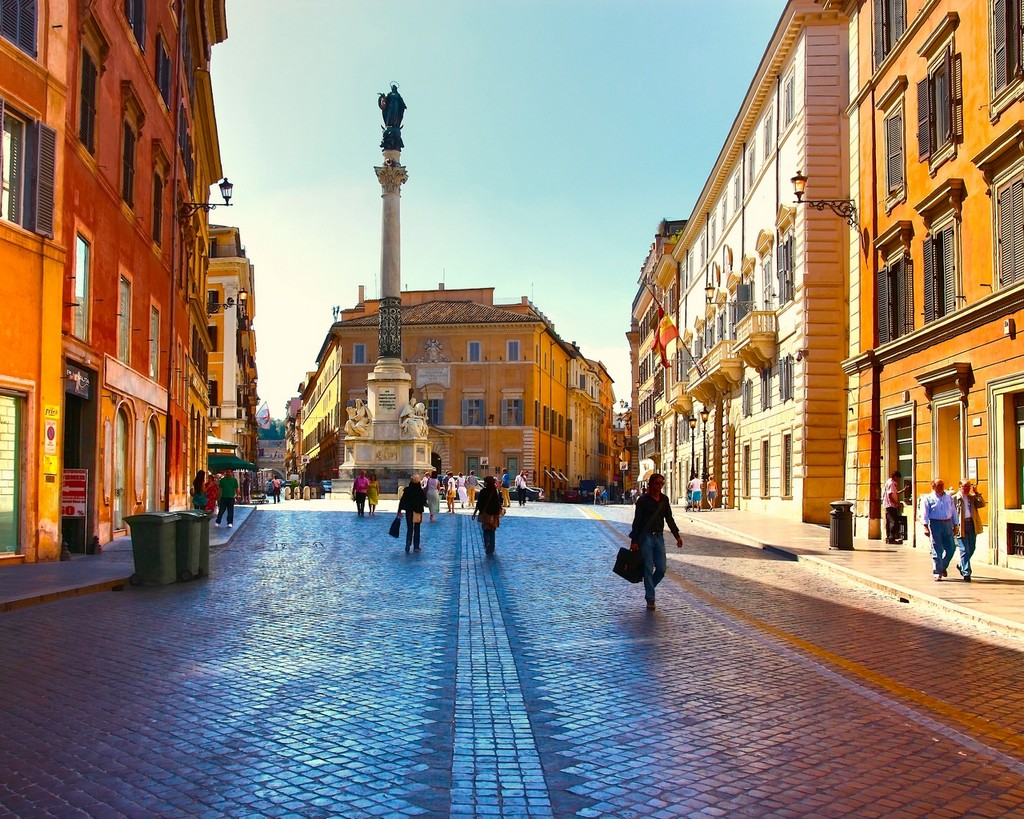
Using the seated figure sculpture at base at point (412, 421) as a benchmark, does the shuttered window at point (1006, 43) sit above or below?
above

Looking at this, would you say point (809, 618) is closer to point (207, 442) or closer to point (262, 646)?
point (262, 646)

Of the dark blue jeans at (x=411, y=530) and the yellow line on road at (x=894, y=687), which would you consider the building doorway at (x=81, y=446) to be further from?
the yellow line on road at (x=894, y=687)

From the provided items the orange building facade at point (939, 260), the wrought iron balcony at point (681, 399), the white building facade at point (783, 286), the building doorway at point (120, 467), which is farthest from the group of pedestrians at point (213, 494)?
the wrought iron balcony at point (681, 399)

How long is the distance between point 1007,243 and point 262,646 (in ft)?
45.2

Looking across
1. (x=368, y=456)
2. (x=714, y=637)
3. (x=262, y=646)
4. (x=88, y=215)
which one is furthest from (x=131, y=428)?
(x=368, y=456)

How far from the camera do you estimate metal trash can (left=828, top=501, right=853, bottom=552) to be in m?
21.3

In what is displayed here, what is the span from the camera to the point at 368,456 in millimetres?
50312

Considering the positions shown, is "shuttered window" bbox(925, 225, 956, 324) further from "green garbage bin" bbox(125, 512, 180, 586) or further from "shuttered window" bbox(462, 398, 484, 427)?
"shuttered window" bbox(462, 398, 484, 427)

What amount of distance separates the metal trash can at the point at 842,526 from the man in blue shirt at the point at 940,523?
4.98 metres

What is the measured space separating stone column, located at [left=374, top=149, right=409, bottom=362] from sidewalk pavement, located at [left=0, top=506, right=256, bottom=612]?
31214 mm

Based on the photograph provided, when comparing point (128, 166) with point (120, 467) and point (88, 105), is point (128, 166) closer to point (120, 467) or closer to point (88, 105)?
point (88, 105)

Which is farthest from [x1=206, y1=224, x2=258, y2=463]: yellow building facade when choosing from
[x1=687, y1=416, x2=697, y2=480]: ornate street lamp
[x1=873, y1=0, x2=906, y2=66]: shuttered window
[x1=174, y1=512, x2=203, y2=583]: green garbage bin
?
[x1=174, y1=512, x2=203, y2=583]: green garbage bin

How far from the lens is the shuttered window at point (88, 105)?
63.5ft

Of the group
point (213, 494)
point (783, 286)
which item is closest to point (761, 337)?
point (783, 286)
